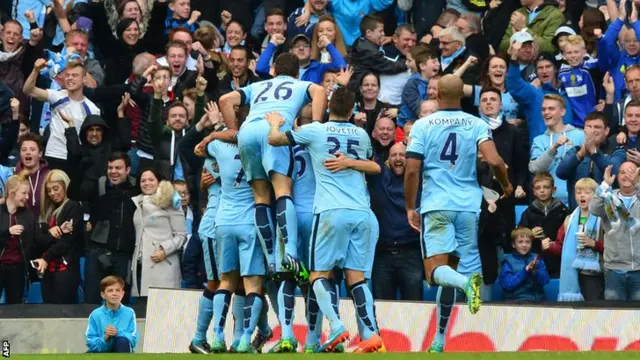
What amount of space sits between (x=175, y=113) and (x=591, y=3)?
6.50 metres

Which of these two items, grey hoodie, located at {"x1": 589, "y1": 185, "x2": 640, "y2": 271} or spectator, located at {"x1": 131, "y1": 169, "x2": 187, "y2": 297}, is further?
spectator, located at {"x1": 131, "y1": 169, "x2": 187, "y2": 297}

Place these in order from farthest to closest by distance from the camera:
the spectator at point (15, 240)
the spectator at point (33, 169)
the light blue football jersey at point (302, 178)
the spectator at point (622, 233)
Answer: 1. the spectator at point (33, 169)
2. the spectator at point (15, 240)
3. the spectator at point (622, 233)
4. the light blue football jersey at point (302, 178)

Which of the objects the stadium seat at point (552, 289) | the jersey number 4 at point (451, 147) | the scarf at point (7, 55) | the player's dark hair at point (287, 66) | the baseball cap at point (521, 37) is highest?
the baseball cap at point (521, 37)


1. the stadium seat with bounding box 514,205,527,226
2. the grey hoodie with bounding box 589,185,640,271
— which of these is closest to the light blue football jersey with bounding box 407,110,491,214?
the grey hoodie with bounding box 589,185,640,271

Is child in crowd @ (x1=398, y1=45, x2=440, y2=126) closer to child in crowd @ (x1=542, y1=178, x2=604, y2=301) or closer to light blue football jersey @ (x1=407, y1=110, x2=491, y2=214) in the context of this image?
child in crowd @ (x1=542, y1=178, x2=604, y2=301)

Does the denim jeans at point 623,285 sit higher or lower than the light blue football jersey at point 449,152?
lower

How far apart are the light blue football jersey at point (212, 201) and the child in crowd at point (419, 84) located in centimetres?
508

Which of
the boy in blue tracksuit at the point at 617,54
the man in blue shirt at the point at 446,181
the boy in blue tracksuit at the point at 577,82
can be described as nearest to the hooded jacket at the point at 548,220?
the boy in blue tracksuit at the point at 577,82

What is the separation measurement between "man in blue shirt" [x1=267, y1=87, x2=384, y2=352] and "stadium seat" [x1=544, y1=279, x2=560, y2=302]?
4387 millimetres

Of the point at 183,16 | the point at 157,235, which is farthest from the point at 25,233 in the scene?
the point at 183,16

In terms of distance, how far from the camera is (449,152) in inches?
608

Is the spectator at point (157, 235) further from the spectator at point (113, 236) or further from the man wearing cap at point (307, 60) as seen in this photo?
the man wearing cap at point (307, 60)

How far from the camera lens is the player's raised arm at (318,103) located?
622 inches

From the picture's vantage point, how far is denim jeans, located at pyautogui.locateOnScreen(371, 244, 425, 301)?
19.1m
